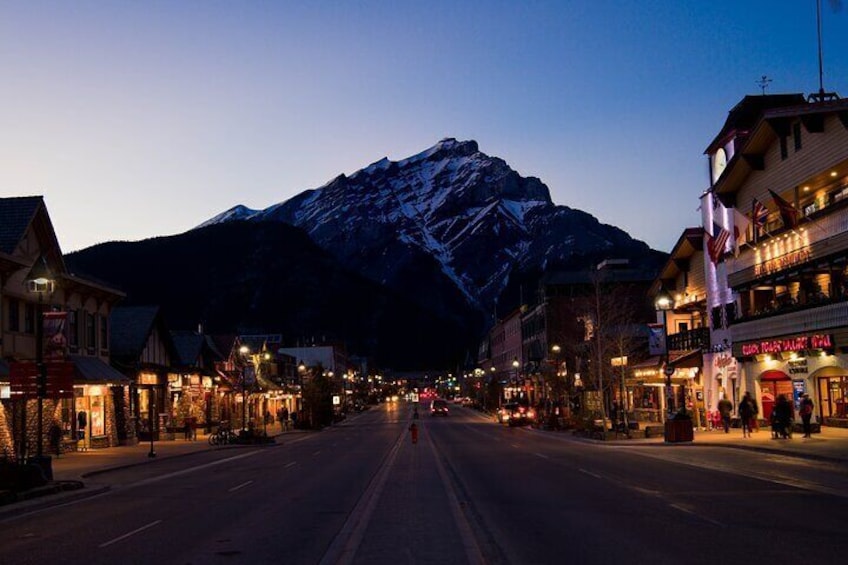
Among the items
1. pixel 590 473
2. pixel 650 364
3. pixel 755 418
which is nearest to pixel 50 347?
pixel 590 473

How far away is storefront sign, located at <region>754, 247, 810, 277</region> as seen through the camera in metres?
40.1

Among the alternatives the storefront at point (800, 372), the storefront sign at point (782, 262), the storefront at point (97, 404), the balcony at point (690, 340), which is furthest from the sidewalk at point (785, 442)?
the storefront at point (97, 404)

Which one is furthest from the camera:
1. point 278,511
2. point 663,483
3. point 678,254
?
point 678,254

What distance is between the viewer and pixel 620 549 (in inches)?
501

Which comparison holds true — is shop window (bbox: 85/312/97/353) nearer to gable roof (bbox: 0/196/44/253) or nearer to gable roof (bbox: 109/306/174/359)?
gable roof (bbox: 109/306/174/359)

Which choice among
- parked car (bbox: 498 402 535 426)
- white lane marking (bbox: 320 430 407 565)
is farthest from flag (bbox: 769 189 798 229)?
parked car (bbox: 498 402 535 426)

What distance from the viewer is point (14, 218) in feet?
128

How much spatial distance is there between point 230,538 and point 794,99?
4747 cm

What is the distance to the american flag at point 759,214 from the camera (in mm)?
44375

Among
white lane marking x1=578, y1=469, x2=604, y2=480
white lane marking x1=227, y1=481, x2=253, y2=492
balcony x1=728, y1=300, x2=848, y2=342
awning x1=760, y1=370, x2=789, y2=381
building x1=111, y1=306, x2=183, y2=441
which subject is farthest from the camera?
building x1=111, y1=306, x2=183, y2=441

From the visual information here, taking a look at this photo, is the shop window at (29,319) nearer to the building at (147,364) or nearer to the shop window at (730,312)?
the building at (147,364)

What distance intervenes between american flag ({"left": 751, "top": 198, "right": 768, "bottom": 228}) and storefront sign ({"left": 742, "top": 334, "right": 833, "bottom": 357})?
576cm

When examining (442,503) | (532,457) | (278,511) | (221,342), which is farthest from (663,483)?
(221,342)

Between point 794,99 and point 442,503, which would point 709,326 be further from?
point 442,503
